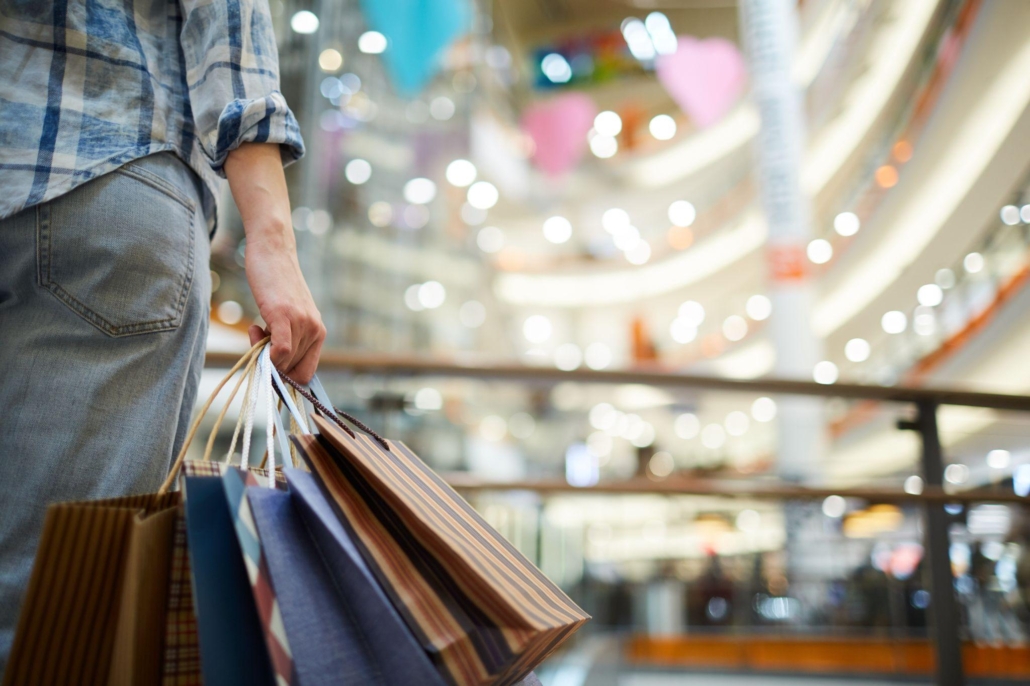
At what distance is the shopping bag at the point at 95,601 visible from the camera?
0.53 meters

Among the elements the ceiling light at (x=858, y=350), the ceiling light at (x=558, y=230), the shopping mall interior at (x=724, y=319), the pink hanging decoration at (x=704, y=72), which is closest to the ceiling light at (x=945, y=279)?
the shopping mall interior at (x=724, y=319)

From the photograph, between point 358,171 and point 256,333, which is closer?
point 256,333

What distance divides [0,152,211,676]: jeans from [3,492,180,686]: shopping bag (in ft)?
0.49

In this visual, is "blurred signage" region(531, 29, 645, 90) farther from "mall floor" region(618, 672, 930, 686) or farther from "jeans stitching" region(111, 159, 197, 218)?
"jeans stitching" region(111, 159, 197, 218)

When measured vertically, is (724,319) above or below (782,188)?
above

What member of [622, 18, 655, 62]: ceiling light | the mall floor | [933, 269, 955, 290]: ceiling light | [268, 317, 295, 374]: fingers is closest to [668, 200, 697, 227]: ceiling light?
[622, 18, 655, 62]: ceiling light

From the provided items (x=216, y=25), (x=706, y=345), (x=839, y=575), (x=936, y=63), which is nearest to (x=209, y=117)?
(x=216, y=25)

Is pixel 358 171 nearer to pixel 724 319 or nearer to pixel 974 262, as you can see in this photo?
pixel 974 262

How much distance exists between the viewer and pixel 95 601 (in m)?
0.56

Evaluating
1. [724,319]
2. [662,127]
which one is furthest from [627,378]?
[662,127]

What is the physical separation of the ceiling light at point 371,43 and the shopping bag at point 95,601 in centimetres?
815

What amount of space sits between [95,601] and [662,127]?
942 inches

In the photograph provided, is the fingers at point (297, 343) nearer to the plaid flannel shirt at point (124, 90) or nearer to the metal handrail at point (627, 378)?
the plaid flannel shirt at point (124, 90)

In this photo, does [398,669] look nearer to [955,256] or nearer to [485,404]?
[485,404]
